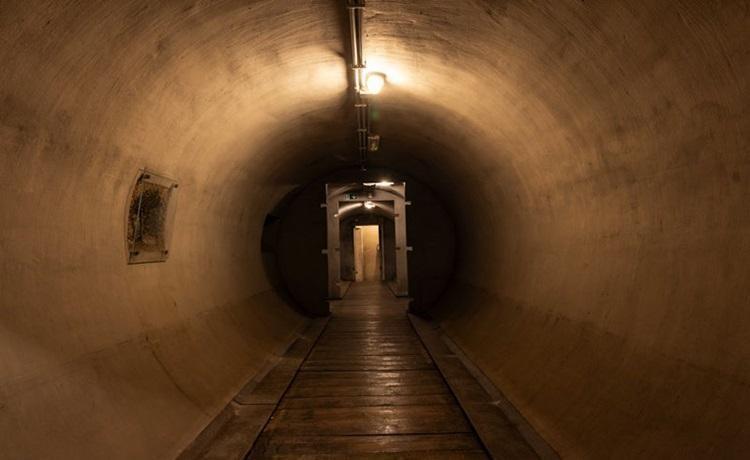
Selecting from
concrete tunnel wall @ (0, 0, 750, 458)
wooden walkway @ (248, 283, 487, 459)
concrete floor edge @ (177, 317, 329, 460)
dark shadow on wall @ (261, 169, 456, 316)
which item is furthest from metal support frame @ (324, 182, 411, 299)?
concrete tunnel wall @ (0, 0, 750, 458)

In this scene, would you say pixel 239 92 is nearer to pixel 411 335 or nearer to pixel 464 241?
pixel 411 335

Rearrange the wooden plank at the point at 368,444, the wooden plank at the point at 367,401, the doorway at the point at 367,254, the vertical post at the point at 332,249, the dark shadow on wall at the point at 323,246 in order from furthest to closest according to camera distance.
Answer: the doorway at the point at 367,254 → the dark shadow on wall at the point at 323,246 → the vertical post at the point at 332,249 → the wooden plank at the point at 367,401 → the wooden plank at the point at 368,444

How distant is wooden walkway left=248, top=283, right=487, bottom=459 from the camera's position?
462 cm

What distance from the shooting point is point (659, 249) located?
3770 mm

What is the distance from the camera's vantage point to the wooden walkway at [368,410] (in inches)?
182

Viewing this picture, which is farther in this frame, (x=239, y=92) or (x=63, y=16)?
(x=239, y=92)

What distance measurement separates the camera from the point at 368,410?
5680 mm

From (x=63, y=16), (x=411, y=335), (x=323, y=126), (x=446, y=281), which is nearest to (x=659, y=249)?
(x=63, y=16)

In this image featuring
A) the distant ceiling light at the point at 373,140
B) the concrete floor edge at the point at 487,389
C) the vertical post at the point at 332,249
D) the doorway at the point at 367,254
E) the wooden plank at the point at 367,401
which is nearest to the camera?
the concrete floor edge at the point at 487,389

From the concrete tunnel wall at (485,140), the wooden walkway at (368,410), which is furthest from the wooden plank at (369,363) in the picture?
the concrete tunnel wall at (485,140)

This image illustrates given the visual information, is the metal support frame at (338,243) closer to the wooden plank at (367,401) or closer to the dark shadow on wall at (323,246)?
the dark shadow on wall at (323,246)

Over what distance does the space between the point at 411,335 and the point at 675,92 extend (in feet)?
25.6

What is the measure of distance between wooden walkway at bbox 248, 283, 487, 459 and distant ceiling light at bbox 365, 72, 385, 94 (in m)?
3.62

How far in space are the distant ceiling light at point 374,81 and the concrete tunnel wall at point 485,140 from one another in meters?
0.31
